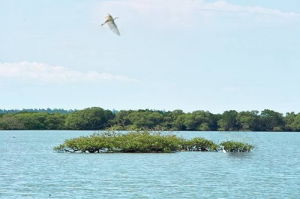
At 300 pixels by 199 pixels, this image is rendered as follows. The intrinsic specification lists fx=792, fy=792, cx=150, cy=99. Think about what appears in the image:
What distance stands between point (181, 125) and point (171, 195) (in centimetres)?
11927

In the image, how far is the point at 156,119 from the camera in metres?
149

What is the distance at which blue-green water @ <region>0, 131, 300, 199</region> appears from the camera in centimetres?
3659

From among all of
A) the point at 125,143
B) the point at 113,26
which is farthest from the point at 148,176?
the point at 113,26

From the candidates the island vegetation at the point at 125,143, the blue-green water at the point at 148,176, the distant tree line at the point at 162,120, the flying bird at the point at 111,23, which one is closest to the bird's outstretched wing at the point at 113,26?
the flying bird at the point at 111,23

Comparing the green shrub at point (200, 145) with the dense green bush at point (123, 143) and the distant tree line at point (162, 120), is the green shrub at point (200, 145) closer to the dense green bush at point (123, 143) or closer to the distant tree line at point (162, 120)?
the dense green bush at point (123, 143)

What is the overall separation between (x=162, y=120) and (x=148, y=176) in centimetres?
10569

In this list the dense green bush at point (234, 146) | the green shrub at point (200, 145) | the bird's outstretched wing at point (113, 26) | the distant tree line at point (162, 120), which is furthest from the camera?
the distant tree line at point (162, 120)

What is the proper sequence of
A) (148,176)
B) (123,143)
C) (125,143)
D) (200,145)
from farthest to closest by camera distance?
(200,145) → (123,143) → (125,143) → (148,176)

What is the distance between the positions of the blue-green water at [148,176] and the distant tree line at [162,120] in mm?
86310

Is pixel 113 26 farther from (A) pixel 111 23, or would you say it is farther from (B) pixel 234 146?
(B) pixel 234 146

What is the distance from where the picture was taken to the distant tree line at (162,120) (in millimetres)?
150875

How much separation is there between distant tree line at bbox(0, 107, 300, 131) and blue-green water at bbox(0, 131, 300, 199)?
86310 millimetres

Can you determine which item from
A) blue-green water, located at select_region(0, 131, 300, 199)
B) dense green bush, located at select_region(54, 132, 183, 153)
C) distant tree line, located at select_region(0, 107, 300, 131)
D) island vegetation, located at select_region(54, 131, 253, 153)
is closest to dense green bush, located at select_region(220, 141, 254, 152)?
blue-green water, located at select_region(0, 131, 300, 199)

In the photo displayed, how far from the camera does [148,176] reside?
4497cm
